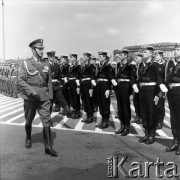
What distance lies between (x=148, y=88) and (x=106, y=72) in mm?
1726

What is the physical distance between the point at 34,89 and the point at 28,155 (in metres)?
1.20

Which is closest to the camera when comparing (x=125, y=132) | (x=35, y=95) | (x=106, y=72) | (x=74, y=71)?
(x=35, y=95)

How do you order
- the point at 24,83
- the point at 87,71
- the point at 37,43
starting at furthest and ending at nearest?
the point at 87,71 < the point at 37,43 < the point at 24,83

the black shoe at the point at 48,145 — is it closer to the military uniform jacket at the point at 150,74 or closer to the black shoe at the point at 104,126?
the military uniform jacket at the point at 150,74

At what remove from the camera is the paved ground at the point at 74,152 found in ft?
13.4

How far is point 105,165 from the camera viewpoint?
4438 millimetres

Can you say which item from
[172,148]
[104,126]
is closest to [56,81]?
[104,126]

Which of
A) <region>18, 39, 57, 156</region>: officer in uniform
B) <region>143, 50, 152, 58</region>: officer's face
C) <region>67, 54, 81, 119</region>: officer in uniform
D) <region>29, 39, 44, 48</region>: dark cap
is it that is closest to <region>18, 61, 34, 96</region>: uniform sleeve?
<region>18, 39, 57, 156</region>: officer in uniform

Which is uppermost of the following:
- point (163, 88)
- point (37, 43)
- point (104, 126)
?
point (37, 43)

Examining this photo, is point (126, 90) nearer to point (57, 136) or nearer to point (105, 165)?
point (57, 136)

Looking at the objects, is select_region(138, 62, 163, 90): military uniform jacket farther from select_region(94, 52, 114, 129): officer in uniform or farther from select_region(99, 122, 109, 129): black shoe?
select_region(99, 122, 109, 129): black shoe

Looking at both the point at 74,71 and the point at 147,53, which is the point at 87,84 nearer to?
the point at 74,71

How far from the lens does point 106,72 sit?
7.28m

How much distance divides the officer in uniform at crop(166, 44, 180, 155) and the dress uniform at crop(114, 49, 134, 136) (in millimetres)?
1151
